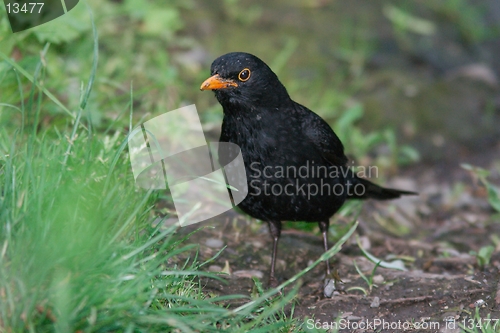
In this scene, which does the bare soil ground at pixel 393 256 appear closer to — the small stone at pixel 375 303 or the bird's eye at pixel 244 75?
the small stone at pixel 375 303

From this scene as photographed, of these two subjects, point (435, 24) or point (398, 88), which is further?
point (435, 24)

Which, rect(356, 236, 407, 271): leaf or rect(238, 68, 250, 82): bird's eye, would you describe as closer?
rect(238, 68, 250, 82): bird's eye

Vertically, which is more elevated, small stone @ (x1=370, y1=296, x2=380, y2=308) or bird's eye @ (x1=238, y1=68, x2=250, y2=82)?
bird's eye @ (x1=238, y1=68, x2=250, y2=82)

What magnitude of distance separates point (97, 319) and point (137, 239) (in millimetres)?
702

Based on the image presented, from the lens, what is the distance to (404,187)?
22.7 feet

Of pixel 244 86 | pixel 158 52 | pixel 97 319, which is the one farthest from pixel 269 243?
pixel 158 52

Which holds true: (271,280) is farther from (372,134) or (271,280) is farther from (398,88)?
(398,88)

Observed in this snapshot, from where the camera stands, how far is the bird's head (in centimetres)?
421
